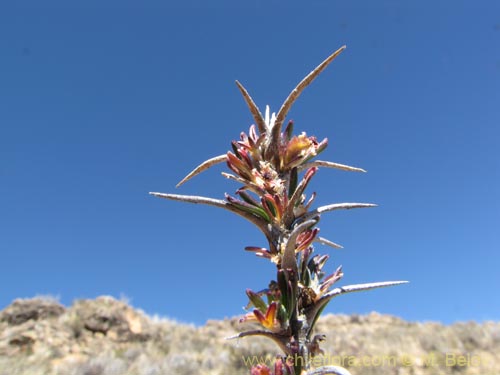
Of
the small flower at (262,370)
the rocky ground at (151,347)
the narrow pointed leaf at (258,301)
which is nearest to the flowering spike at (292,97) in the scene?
the narrow pointed leaf at (258,301)

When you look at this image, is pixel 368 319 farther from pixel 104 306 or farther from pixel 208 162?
pixel 208 162

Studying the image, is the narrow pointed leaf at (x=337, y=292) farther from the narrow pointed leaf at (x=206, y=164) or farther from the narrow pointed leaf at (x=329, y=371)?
the narrow pointed leaf at (x=206, y=164)

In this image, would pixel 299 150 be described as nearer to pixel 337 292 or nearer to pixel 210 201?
pixel 210 201

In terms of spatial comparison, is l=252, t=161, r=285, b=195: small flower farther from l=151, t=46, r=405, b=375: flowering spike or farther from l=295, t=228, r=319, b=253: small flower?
l=295, t=228, r=319, b=253: small flower

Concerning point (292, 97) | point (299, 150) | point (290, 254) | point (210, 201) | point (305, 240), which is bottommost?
point (290, 254)

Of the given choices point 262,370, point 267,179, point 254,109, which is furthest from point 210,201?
point 262,370

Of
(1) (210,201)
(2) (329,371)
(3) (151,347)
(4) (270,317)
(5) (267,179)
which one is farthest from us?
(3) (151,347)

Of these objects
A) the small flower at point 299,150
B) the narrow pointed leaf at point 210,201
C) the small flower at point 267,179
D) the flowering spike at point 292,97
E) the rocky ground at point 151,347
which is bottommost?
the narrow pointed leaf at point 210,201

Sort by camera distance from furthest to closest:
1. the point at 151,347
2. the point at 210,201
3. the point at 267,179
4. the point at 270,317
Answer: the point at 151,347 → the point at 267,179 → the point at 210,201 → the point at 270,317

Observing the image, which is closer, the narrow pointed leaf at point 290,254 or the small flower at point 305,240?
the narrow pointed leaf at point 290,254

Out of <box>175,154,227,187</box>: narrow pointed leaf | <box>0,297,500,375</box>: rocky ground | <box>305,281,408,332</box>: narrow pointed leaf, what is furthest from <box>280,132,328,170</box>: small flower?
<box>0,297,500,375</box>: rocky ground
